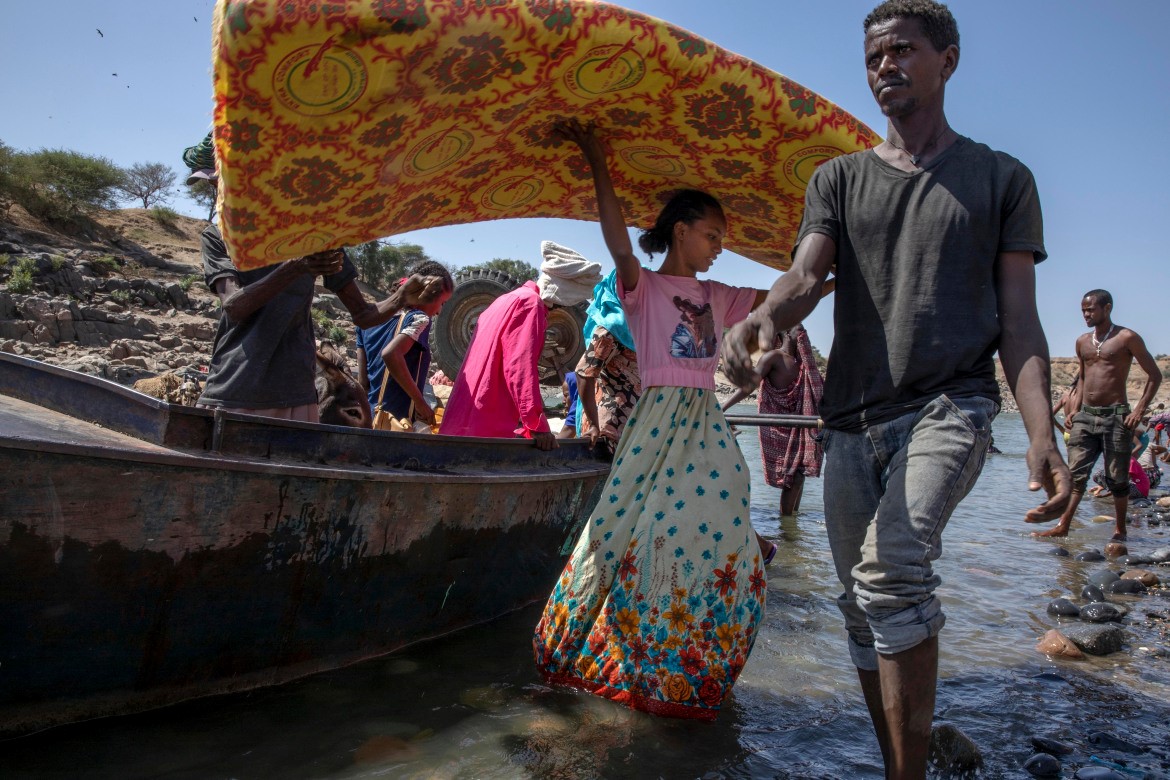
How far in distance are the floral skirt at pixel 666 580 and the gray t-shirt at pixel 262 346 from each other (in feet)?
4.51

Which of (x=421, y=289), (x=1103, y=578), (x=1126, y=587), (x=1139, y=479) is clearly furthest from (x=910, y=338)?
(x=1139, y=479)

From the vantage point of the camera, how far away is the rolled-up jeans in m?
1.88

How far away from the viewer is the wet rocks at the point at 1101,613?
4633mm

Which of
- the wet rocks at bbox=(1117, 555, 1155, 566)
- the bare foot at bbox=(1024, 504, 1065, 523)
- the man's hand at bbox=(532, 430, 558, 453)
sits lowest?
the wet rocks at bbox=(1117, 555, 1155, 566)

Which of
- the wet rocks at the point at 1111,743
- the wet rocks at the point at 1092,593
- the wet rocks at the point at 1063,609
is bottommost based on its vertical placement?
the wet rocks at the point at 1111,743

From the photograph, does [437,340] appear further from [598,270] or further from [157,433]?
[157,433]

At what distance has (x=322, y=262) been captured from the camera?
3.03m

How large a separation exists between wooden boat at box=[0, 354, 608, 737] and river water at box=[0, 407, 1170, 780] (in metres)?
0.13

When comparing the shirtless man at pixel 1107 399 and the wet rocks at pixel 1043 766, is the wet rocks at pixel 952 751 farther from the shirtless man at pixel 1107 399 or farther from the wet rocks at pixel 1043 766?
the shirtless man at pixel 1107 399

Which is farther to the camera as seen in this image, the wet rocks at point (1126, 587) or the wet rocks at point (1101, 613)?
the wet rocks at point (1126, 587)

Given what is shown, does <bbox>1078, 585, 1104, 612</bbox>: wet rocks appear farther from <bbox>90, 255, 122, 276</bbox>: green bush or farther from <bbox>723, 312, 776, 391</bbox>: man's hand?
<bbox>90, 255, 122, 276</bbox>: green bush

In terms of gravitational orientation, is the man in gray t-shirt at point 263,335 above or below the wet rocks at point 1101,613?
above

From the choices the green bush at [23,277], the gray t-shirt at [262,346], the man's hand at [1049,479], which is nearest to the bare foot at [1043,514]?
the man's hand at [1049,479]

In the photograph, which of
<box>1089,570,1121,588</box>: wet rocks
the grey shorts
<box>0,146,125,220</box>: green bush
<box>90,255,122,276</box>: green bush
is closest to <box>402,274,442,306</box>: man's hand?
<box>1089,570,1121,588</box>: wet rocks
